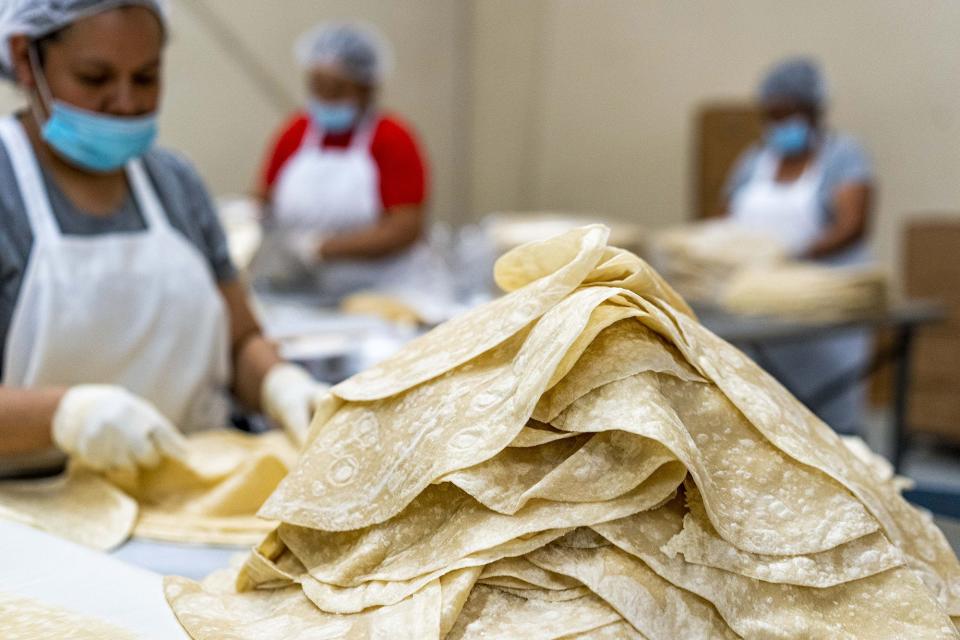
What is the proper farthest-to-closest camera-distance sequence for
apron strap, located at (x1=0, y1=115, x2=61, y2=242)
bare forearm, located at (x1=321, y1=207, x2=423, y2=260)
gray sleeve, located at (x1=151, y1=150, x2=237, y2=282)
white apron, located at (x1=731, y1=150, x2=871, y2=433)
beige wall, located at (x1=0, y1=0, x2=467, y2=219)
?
beige wall, located at (x1=0, y1=0, x2=467, y2=219)
white apron, located at (x1=731, y1=150, x2=871, y2=433)
bare forearm, located at (x1=321, y1=207, x2=423, y2=260)
gray sleeve, located at (x1=151, y1=150, x2=237, y2=282)
apron strap, located at (x1=0, y1=115, x2=61, y2=242)

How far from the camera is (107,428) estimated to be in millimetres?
1592

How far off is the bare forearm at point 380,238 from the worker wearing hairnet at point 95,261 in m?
2.07

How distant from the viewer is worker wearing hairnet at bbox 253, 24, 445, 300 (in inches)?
162

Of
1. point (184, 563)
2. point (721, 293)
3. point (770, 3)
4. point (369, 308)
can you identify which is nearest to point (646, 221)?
point (770, 3)

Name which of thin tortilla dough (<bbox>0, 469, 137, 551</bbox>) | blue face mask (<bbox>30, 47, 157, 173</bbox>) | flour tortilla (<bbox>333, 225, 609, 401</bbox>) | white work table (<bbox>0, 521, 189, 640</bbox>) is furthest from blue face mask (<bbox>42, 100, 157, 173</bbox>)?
flour tortilla (<bbox>333, 225, 609, 401</bbox>)

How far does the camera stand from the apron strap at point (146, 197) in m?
1.91

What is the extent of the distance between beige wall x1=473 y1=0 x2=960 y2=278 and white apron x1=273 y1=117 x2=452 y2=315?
8.73 ft

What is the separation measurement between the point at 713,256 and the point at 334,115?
1.64 metres

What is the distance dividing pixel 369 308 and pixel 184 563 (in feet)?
7.28

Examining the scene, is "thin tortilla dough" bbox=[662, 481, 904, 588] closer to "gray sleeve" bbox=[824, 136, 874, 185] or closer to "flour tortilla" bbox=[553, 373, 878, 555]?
"flour tortilla" bbox=[553, 373, 878, 555]

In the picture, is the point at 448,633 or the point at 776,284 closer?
the point at 448,633

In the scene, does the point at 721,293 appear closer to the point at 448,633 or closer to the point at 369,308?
the point at 369,308

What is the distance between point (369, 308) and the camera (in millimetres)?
3631

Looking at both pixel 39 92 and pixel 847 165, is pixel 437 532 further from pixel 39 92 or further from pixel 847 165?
pixel 847 165
